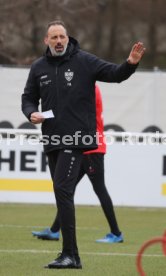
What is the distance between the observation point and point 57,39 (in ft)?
30.7

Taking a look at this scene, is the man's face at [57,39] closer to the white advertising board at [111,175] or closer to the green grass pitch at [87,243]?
the green grass pitch at [87,243]

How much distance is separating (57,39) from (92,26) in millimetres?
22475

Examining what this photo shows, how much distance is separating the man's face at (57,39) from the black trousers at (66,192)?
2.91 feet

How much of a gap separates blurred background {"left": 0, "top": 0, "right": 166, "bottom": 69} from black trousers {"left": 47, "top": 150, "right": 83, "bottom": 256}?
15.8 metres

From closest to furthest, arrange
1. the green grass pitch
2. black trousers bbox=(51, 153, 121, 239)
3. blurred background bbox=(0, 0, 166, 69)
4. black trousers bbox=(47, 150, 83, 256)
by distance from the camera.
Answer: black trousers bbox=(47, 150, 83, 256)
the green grass pitch
black trousers bbox=(51, 153, 121, 239)
blurred background bbox=(0, 0, 166, 69)

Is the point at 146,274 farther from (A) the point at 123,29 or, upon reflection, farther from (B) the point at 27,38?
(A) the point at 123,29

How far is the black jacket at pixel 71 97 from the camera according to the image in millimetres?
9359

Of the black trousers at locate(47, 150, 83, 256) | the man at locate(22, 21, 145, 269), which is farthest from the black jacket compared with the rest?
the black trousers at locate(47, 150, 83, 256)

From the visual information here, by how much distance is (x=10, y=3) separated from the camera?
2695 cm

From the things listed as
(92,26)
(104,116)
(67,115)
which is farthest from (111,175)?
(92,26)

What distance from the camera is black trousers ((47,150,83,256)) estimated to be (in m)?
9.29

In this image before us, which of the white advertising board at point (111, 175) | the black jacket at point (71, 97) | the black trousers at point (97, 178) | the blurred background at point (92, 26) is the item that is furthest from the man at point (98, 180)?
the blurred background at point (92, 26)

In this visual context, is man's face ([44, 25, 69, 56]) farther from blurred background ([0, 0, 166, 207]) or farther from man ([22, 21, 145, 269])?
blurred background ([0, 0, 166, 207])

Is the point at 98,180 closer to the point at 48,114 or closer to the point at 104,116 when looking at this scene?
the point at 48,114
